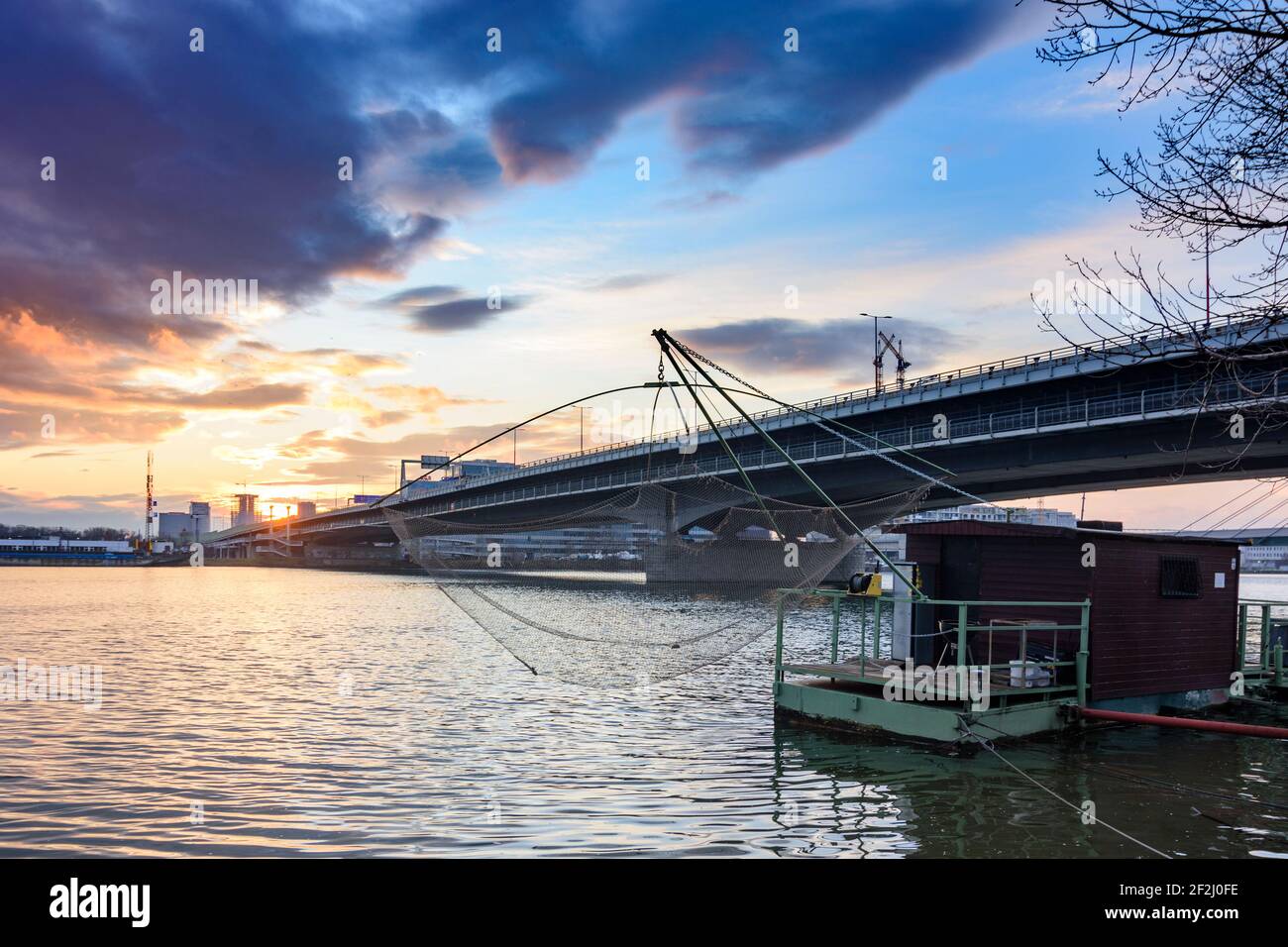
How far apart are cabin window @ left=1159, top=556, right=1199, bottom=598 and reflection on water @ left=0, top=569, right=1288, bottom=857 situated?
121 inches

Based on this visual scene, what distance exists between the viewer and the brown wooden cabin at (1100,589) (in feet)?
62.4

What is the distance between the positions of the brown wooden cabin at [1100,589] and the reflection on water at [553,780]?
163 cm

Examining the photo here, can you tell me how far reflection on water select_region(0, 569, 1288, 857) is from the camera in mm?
11797

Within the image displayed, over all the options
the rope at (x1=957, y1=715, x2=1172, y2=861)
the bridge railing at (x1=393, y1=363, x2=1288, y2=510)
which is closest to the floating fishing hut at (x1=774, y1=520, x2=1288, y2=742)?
the rope at (x1=957, y1=715, x2=1172, y2=861)

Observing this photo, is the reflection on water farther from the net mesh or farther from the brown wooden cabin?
the net mesh

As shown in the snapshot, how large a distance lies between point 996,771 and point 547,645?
17134 mm

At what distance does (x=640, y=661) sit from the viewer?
33031 mm

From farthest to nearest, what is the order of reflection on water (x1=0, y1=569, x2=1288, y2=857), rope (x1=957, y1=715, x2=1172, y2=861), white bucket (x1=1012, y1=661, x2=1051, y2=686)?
white bucket (x1=1012, y1=661, x2=1051, y2=686), reflection on water (x1=0, y1=569, x2=1288, y2=857), rope (x1=957, y1=715, x2=1172, y2=861)

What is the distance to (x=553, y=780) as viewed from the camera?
14969mm

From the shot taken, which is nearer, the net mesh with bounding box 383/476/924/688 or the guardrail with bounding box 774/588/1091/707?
the guardrail with bounding box 774/588/1091/707

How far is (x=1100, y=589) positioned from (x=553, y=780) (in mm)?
11588

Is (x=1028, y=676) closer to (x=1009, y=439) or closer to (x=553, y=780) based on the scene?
(x=553, y=780)
